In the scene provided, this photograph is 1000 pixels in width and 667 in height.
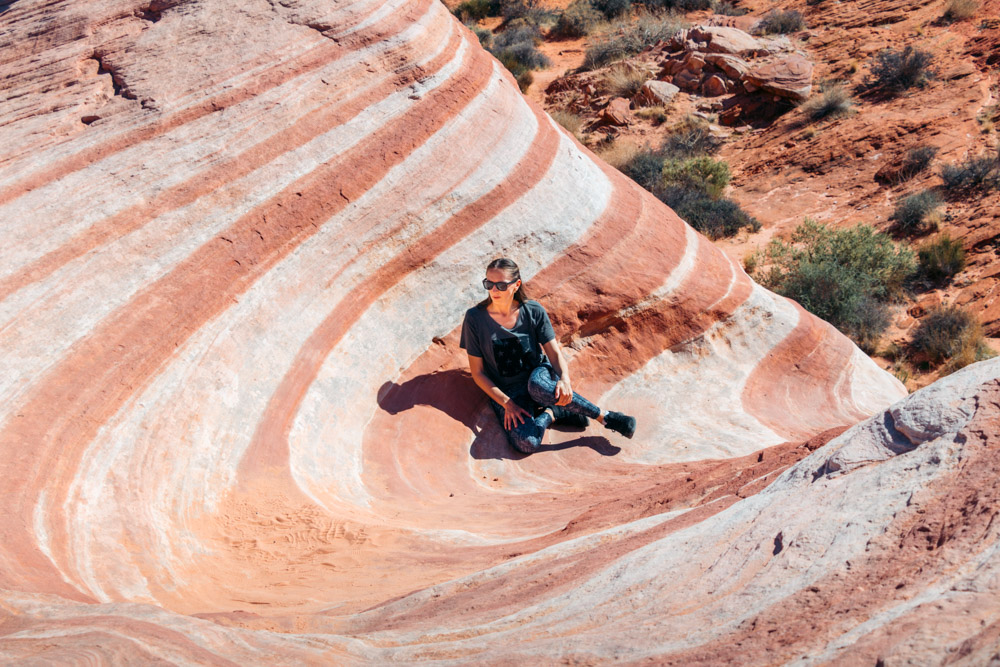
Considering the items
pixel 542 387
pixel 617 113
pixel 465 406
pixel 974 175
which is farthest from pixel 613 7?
pixel 542 387

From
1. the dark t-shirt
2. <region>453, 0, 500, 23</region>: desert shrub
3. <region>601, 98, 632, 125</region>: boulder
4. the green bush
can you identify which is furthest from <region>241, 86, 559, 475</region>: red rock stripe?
<region>453, 0, 500, 23</region>: desert shrub

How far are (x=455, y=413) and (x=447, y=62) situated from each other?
274 cm

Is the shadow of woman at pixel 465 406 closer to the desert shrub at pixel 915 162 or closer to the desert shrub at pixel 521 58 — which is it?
the desert shrub at pixel 915 162

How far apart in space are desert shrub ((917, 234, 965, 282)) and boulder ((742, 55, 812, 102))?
599 cm

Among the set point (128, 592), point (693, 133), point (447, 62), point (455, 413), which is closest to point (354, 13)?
point (447, 62)

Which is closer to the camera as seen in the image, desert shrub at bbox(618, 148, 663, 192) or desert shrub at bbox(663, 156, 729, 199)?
desert shrub at bbox(663, 156, 729, 199)

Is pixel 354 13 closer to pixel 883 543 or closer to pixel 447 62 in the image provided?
pixel 447 62

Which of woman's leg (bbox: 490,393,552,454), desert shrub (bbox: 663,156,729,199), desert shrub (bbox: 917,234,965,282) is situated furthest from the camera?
desert shrub (bbox: 663,156,729,199)

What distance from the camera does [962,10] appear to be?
51.6 ft

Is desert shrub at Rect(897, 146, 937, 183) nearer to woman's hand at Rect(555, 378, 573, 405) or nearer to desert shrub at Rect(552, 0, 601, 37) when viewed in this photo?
desert shrub at Rect(552, 0, 601, 37)

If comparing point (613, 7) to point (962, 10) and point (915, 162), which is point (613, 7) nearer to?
point (962, 10)

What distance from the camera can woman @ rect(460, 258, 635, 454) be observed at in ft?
15.0

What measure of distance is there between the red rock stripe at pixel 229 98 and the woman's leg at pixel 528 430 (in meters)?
2.73

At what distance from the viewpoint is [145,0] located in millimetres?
5281
